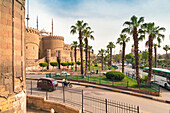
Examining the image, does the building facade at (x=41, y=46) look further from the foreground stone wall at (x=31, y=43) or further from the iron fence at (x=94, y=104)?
the iron fence at (x=94, y=104)

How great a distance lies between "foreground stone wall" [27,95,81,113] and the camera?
7188 millimetres

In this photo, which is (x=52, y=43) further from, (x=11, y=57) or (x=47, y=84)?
(x=11, y=57)

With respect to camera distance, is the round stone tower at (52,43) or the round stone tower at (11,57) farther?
the round stone tower at (52,43)

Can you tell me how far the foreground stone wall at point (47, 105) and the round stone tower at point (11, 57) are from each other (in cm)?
259

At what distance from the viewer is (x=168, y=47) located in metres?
46.4

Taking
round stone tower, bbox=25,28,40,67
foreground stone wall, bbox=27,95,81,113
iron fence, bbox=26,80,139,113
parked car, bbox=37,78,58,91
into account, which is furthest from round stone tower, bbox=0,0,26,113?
round stone tower, bbox=25,28,40,67

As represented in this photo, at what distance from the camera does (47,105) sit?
842cm

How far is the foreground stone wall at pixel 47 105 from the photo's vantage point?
7.19 metres

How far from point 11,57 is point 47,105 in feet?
17.4

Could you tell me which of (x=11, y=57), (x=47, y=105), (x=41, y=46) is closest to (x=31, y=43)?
(x=41, y=46)

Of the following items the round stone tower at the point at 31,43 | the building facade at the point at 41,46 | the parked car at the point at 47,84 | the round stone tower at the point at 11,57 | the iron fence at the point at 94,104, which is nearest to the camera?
the round stone tower at the point at 11,57

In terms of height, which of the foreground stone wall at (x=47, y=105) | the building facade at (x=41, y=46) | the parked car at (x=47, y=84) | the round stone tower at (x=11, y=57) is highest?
the building facade at (x=41, y=46)

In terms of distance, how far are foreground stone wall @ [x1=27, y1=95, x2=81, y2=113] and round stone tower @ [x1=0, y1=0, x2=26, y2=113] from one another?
8.51 feet

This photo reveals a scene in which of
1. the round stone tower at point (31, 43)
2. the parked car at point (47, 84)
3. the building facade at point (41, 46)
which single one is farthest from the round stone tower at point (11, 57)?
the round stone tower at point (31, 43)
